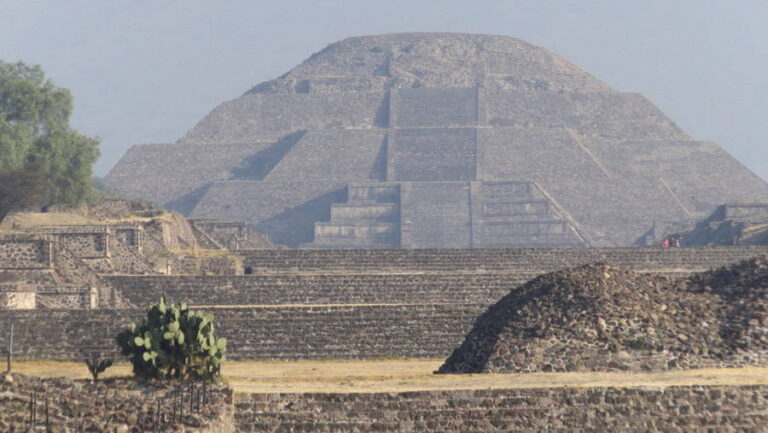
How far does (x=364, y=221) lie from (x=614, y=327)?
7004 cm

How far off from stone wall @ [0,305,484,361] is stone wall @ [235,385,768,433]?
42.9ft

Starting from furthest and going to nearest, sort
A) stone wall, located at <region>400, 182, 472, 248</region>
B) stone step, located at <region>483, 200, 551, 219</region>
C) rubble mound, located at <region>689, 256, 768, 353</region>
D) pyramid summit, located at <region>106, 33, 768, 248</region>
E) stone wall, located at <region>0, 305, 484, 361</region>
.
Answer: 1. pyramid summit, located at <region>106, 33, 768, 248</region>
2. stone step, located at <region>483, 200, 551, 219</region>
3. stone wall, located at <region>400, 182, 472, 248</region>
4. stone wall, located at <region>0, 305, 484, 361</region>
5. rubble mound, located at <region>689, 256, 768, 353</region>

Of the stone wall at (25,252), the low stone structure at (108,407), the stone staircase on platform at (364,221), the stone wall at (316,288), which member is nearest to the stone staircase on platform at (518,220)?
the stone staircase on platform at (364,221)

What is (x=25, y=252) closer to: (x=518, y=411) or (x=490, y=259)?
(x=490, y=259)

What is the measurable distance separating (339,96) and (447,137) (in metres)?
16.9

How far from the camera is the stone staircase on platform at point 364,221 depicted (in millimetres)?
96875

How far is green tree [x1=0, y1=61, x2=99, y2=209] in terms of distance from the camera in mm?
57500

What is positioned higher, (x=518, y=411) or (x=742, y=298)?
(x=742, y=298)

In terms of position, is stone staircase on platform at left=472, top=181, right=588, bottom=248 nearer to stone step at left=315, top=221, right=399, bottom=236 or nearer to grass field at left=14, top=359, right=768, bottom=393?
stone step at left=315, top=221, right=399, bottom=236

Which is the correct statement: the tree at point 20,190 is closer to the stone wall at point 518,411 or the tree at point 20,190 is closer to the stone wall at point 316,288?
the stone wall at point 316,288

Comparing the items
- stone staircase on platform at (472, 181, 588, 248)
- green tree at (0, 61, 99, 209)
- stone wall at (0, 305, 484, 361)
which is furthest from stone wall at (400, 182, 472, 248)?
stone wall at (0, 305, 484, 361)

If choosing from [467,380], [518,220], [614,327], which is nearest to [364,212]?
[518,220]

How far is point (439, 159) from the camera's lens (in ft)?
381

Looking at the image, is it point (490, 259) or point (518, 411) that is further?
point (490, 259)
